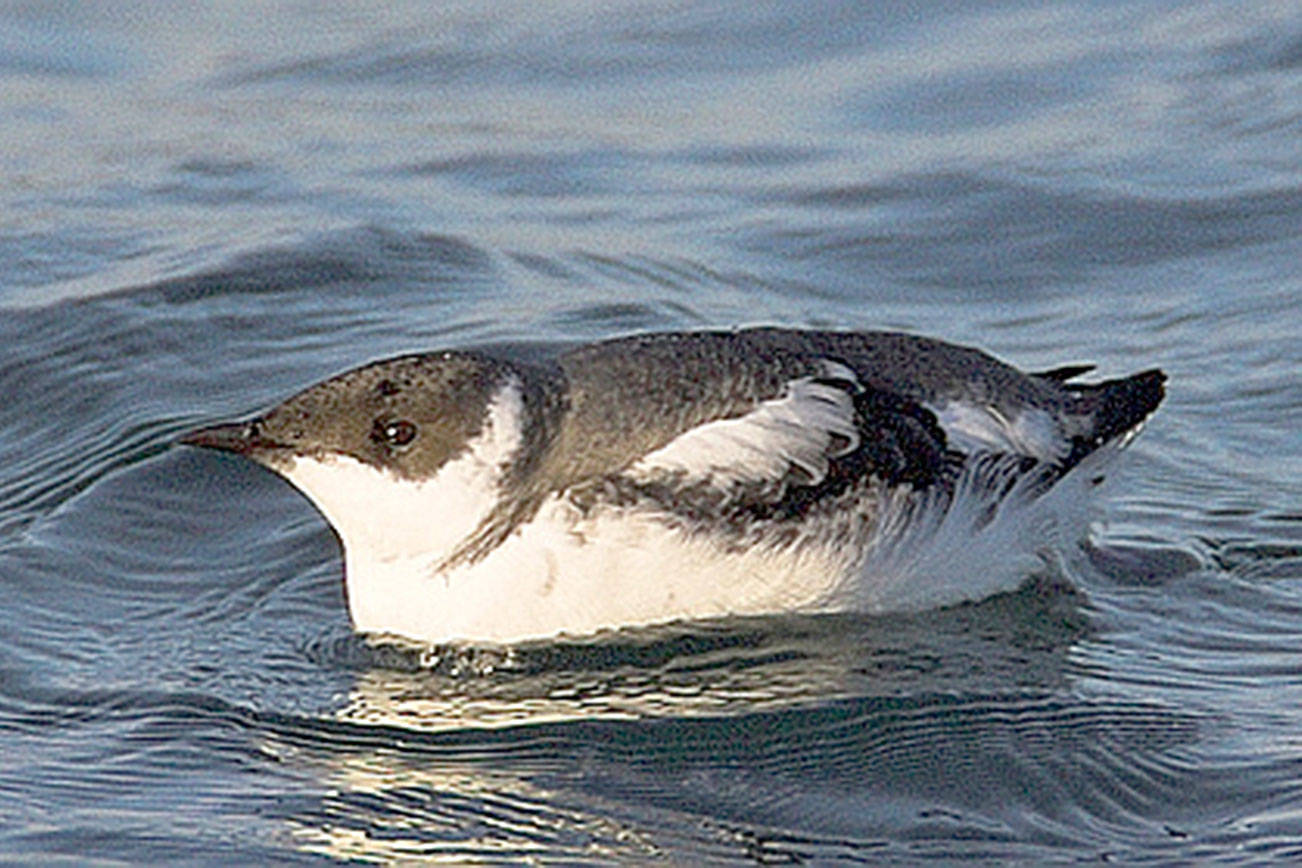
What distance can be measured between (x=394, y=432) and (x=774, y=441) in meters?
0.94

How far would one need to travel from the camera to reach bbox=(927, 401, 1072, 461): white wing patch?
7.96m

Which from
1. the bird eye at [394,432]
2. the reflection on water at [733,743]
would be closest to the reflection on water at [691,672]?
the reflection on water at [733,743]

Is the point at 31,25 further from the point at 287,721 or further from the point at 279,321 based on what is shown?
the point at 287,721

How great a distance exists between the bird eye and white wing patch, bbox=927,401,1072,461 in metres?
1.40

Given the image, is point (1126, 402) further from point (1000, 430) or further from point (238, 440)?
point (238, 440)

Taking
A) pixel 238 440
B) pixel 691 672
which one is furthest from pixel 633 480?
pixel 238 440

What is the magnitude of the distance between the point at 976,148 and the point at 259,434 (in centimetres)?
584

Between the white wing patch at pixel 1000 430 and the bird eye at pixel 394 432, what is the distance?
4.60 feet

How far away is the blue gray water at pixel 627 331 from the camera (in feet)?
22.5

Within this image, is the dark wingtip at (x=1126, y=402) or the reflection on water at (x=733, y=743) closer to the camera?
the reflection on water at (x=733, y=743)

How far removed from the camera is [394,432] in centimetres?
741

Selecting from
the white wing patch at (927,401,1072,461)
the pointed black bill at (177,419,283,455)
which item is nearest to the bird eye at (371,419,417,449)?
the pointed black bill at (177,419,283,455)

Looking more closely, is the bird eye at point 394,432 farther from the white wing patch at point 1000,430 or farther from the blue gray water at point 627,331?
the white wing patch at point 1000,430

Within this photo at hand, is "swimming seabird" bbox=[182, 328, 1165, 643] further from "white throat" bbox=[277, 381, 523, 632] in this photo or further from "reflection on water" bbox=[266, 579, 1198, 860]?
"reflection on water" bbox=[266, 579, 1198, 860]
